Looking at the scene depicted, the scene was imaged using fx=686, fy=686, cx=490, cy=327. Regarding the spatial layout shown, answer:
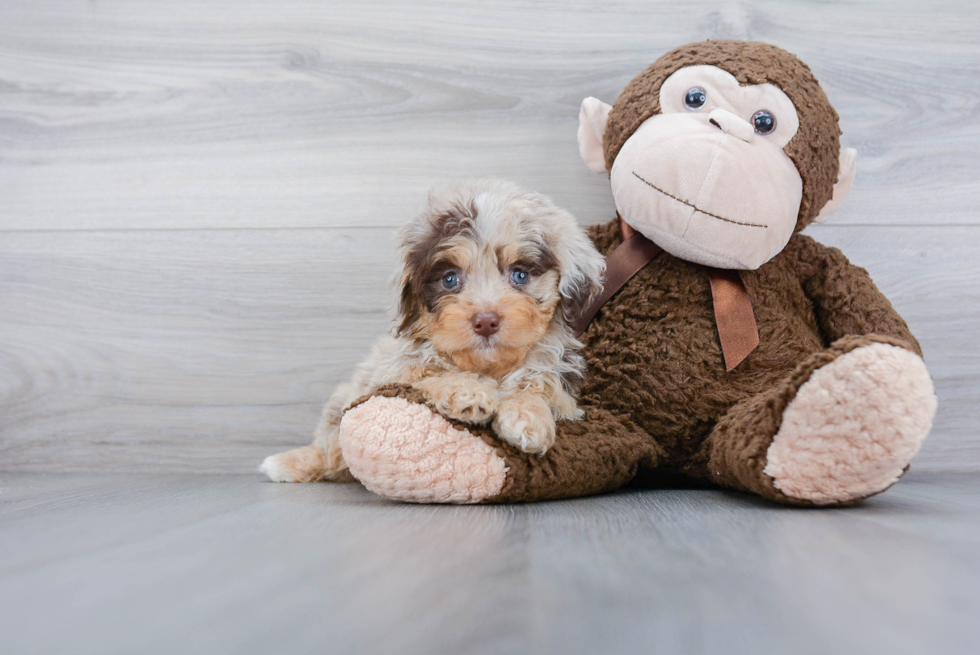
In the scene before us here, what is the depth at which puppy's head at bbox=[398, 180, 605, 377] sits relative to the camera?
98 centimetres

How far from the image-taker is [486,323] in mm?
954

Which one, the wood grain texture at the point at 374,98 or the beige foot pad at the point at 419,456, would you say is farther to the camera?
the wood grain texture at the point at 374,98

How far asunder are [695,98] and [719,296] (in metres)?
0.31

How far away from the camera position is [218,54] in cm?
150

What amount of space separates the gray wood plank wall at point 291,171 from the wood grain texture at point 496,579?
60 cm

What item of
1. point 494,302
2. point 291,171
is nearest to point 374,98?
point 291,171

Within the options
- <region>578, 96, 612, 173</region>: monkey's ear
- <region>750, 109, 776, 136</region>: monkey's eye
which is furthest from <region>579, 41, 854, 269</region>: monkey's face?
<region>578, 96, 612, 173</region>: monkey's ear

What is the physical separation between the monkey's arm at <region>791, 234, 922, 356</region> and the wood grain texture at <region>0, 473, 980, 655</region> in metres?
0.29

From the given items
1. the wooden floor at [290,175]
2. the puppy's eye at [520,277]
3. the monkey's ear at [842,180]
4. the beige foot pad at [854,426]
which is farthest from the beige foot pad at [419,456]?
A: the monkey's ear at [842,180]

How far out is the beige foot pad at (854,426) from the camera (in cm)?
77

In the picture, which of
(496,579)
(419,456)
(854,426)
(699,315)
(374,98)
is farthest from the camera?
(374,98)

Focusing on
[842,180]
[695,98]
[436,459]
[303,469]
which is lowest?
[303,469]

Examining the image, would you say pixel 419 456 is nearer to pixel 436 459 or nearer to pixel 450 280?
pixel 436 459

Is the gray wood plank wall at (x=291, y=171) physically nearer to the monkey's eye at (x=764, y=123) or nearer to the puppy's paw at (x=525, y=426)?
the monkey's eye at (x=764, y=123)
